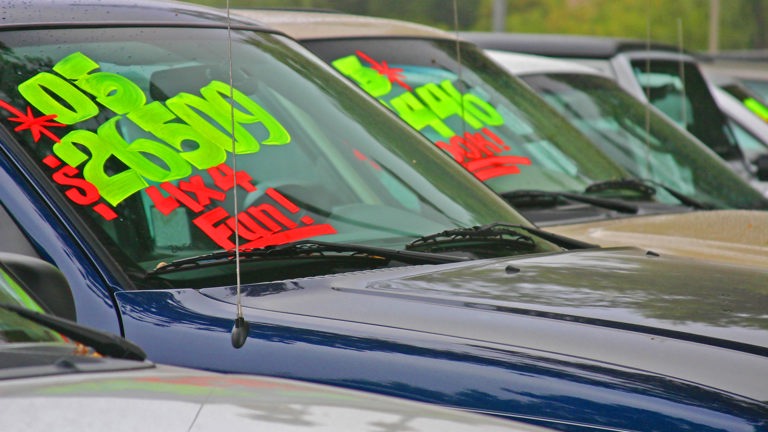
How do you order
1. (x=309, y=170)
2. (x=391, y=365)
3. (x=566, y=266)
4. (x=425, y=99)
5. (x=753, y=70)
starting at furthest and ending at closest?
(x=753, y=70), (x=425, y=99), (x=309, y=170), (x=566, y=266), (x=391, y=365)

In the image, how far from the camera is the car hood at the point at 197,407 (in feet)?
5.94

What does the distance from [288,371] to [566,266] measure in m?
0.83

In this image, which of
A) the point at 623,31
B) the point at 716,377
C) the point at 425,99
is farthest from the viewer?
the point at 623,31

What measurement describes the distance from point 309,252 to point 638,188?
269cm

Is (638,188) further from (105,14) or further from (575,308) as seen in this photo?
(575,308)

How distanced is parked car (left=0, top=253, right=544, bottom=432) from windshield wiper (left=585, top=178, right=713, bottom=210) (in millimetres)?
3438

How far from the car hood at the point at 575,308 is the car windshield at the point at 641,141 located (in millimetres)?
2906

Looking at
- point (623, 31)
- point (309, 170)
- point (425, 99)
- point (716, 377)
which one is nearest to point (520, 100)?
point (425, 99)

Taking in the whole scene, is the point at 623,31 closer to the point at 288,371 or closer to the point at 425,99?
the point at 425,99

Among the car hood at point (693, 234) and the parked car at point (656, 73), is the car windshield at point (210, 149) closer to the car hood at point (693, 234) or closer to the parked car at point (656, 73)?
the car hood at point (693, 234)

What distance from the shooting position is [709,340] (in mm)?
2545

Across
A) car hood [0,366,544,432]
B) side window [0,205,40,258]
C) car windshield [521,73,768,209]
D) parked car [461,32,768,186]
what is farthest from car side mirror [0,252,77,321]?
parked car [461,32,768,186]

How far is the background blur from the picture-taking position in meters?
15.7

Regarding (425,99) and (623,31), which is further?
(623,31)
